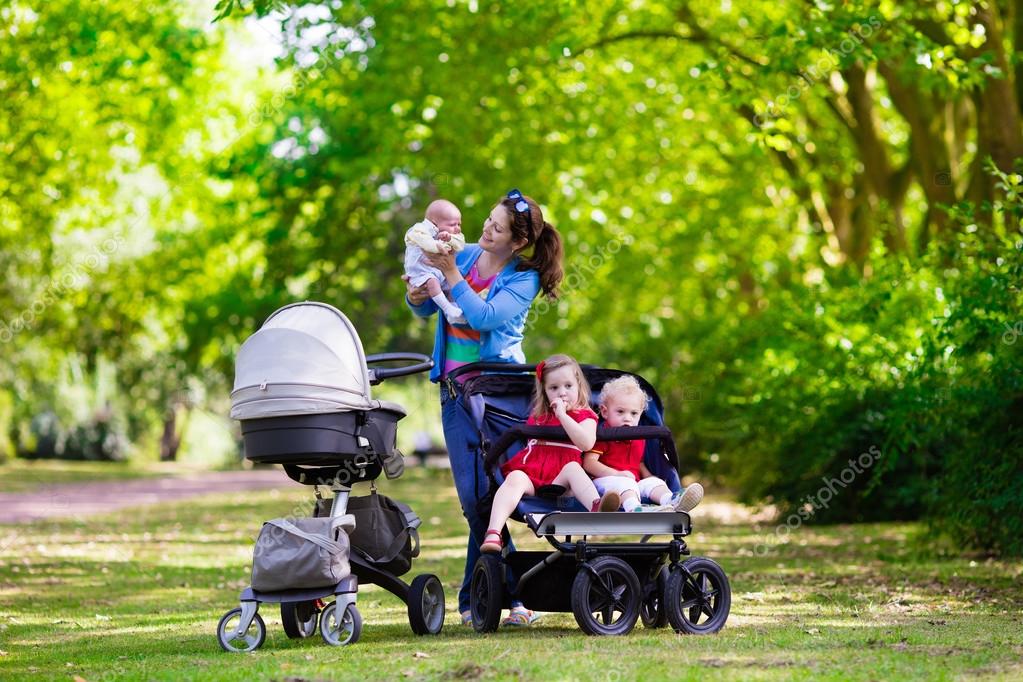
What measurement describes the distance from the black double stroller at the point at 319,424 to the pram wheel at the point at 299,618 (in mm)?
46

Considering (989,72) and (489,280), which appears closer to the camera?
(489,280)

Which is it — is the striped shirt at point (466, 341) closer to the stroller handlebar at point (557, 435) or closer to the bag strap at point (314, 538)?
the stroller handlebar at point (557, 435)

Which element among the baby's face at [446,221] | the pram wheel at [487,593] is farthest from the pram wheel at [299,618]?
the baby's face at [446,221]

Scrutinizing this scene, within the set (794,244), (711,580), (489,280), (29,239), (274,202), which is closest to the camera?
(711,580)

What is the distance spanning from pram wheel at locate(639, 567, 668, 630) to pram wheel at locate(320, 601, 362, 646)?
53.6 inches

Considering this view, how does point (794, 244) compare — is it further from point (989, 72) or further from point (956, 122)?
point (989, 72)

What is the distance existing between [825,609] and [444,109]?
12.0 metres

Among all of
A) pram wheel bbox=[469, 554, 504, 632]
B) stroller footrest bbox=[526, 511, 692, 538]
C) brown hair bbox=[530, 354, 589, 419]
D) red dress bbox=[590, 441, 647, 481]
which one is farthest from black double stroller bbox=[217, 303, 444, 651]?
red dress bbox=[590, 441, 647, 481]

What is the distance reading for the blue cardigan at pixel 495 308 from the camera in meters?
7.12

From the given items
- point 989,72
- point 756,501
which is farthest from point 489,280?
point 756,501

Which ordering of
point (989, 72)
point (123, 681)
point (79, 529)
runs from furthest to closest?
point (79, 529) < point (989, 72) < point (123, 681)

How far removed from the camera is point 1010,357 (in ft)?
29.6

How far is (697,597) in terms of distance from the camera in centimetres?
689

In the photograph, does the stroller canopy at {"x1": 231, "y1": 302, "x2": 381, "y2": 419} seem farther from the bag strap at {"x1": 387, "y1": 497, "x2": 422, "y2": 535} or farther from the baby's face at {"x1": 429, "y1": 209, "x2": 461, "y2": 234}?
the baby's face at {"x1": 429, "y1": 209, "x2": 461, "y2": 234}
